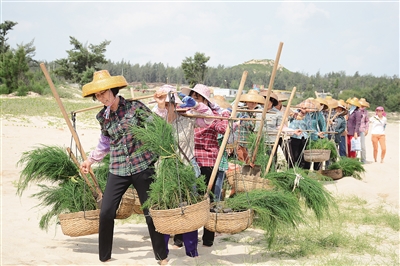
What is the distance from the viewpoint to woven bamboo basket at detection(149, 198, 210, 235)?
3.51 meters

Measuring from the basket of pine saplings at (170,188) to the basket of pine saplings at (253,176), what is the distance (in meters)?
0.62

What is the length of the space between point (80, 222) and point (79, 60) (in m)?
41.7

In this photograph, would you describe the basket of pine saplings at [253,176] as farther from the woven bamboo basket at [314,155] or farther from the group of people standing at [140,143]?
the woven bamboo basket at [314,155]

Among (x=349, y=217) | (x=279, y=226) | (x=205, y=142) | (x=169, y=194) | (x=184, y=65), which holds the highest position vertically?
(x=184, y=65)

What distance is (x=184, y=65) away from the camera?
44.0m

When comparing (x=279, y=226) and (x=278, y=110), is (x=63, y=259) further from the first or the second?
(x=278, y=110)

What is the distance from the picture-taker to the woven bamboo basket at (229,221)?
3809 mm

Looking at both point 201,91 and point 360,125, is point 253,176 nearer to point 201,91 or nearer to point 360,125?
point 201,91

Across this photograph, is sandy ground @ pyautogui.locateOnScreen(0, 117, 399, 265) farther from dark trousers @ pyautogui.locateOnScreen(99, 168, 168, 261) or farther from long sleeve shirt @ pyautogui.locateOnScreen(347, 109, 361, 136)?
long sleeve shirt @ pyautogui.locateOnScreen(347, 109, 361, 136)

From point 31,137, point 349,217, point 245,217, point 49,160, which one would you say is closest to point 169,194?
point 245,217

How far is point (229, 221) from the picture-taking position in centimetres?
381

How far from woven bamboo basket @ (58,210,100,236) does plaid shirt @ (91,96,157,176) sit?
56cm

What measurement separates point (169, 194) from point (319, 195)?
1.61 metres

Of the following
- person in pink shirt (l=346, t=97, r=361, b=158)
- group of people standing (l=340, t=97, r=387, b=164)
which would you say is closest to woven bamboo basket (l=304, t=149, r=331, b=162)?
group of people standing (l=340, t=97, r=387, b=164)
